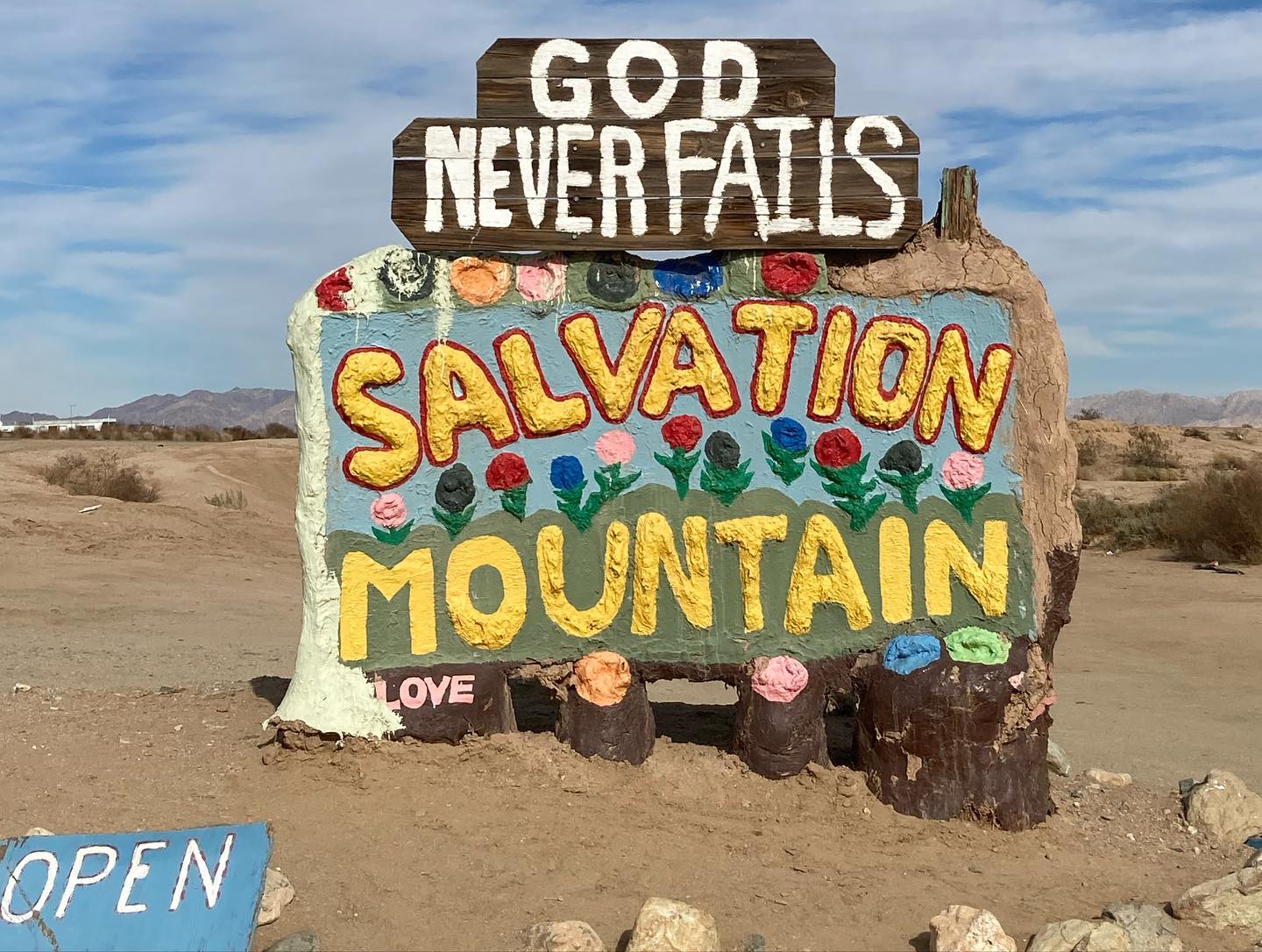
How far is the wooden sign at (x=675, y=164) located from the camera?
570cm

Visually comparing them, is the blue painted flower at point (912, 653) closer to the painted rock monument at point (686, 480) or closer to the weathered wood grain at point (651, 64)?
the painted rock monument at point (686, 480)

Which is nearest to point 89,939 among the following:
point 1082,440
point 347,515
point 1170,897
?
point 347,515

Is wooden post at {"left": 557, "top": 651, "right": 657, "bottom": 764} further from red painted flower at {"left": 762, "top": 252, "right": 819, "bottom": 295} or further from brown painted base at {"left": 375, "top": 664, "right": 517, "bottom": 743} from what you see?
red painted flower at {"left": 762, "top": 252, "right": 819, "bottom": 295}

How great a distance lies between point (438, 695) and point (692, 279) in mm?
2270

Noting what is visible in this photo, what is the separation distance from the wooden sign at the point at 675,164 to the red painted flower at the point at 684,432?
0.80m

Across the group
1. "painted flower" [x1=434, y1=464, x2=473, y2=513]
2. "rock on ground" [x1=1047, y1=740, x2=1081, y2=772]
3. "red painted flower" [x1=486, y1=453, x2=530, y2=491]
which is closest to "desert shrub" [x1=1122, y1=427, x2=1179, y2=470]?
"rock on ground" [x1=1047, y1=740, x2=1081, y2=772]

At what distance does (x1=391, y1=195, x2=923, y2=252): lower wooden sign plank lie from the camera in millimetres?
5715

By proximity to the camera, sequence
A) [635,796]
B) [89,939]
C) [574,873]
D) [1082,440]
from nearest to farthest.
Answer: [89,939], [574,873], [635,796], [1082,440]

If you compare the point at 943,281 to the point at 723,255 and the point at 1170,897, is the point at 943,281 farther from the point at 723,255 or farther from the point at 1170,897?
the point at 1170,897

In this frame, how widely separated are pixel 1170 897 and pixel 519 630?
2.99m

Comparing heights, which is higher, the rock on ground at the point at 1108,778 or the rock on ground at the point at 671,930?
the rock on ground at the point at 671,930

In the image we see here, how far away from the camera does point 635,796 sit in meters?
5.69

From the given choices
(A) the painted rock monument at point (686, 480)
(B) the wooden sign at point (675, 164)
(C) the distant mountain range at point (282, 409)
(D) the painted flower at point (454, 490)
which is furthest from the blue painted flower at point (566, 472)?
(C) the distant mountain range at point (282, 409)

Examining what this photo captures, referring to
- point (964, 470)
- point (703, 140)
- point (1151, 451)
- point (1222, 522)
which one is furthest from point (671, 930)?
point (1151, 451)
